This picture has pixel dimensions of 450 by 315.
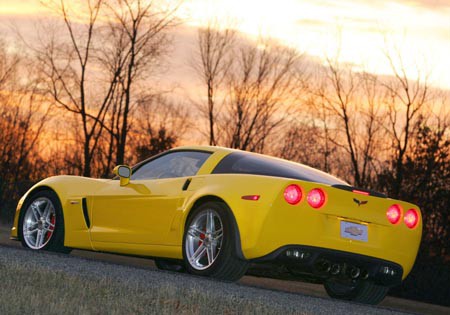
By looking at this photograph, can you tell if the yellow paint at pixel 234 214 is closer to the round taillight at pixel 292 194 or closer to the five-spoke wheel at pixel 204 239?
the round taillight at pixel 292 194

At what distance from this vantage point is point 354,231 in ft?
27.9

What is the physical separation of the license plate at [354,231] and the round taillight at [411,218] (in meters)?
0.58

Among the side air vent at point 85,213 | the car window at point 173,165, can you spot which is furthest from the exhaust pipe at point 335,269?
the side air vent at point 85,213

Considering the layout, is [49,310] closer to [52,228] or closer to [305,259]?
[305,259]

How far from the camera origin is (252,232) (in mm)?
8336

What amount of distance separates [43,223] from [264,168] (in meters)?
3.04

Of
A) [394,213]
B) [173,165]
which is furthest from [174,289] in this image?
[173,165]

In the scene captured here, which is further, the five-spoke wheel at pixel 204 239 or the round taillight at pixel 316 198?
the five-spoke wheel at pixel 204 239

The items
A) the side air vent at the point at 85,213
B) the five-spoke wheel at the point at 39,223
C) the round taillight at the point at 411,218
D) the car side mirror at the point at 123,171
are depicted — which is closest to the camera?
the round taillight at the point at 411,218

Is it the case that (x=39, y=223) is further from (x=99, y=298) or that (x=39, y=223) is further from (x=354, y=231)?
(x=99, y=298)

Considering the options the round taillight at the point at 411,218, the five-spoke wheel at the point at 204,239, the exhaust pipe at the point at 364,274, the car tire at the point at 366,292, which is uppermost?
the round taillight at the point at 411,218

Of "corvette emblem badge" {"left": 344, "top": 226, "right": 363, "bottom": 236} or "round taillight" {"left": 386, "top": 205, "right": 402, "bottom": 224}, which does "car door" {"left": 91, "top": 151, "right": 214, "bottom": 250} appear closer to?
"corvette emblem badge" {"left": 344, "top": 226, "right": 363, "bottom": 236}

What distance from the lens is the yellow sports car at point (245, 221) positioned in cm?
832

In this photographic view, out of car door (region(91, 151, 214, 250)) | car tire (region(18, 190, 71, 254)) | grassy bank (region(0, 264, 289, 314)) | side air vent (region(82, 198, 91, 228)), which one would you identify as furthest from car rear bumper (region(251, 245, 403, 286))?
car tire (region(18, 190, 71, 254))
